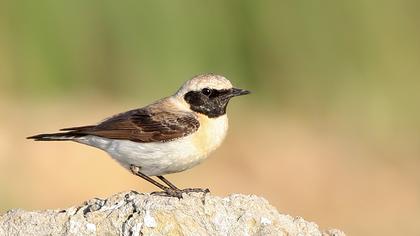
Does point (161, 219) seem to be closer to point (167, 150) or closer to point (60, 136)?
point (167, 150)

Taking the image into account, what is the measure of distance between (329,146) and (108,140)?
9.16 m

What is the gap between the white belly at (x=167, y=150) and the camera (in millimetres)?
10703

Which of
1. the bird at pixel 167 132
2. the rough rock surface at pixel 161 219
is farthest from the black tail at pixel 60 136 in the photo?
the rough rock surface at pixel 161 219

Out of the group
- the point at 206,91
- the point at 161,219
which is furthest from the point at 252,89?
the point at 161,219

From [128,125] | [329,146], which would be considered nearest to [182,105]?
[128,125]

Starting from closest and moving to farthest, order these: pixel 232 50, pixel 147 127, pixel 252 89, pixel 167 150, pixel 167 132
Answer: pixel 167 150, pixel 167 132, pixel 147 127, pixel 232 50, pixel 252 89

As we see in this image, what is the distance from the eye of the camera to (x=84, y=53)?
17.3 m

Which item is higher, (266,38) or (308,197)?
(266,38)

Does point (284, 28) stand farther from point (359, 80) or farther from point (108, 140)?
point (108, 140)

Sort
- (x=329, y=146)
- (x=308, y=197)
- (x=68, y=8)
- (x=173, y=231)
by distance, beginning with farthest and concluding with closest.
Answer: (x=329, y=146), (x=308, y=197), (x=68, y=8), (x=173, y=231)

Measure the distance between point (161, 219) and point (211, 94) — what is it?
122 inches

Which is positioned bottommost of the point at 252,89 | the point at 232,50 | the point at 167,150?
Result: the point at 167,150

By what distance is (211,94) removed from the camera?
37.3 feet

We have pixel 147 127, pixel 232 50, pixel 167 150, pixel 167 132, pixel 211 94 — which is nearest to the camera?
pixel 167 150
